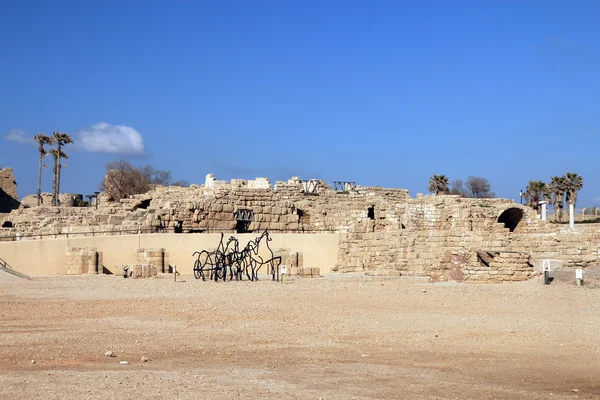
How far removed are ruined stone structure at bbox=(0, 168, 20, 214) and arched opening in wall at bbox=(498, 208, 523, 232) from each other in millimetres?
30731

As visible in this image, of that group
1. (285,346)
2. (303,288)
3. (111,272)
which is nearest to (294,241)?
(111,272)

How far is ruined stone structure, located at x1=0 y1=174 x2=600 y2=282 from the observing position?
21.7 metres

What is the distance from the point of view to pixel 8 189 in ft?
169

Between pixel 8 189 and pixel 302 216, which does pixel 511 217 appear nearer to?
pixel 302 216

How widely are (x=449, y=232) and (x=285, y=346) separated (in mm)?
14014

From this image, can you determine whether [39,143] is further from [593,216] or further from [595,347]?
[595,347]

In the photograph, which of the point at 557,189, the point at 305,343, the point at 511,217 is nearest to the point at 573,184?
the point at 557,189

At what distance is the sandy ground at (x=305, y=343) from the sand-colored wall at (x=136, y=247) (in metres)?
7.35

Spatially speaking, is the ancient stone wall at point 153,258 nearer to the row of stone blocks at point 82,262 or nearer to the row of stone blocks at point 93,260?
the row of stone blocks at point 93,260

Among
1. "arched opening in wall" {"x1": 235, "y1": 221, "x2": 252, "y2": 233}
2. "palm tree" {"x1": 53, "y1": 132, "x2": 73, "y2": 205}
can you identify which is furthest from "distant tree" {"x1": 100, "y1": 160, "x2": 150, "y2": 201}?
"arched opening in wall" {"x1": 235, "y1": 221, "x2": 252, "y2": 233}

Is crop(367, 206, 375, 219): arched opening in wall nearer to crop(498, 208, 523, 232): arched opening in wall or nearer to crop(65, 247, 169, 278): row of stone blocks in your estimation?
crop(498, 208, 523, 232): arched opening in wall

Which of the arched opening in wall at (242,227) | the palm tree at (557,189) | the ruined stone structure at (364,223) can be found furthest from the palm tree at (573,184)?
the arched opening in wall at (242,227)

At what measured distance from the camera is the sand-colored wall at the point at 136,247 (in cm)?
2633

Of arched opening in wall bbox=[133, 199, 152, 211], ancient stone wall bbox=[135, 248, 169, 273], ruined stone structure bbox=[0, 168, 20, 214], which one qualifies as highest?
ruined stone structure bbox=[0, 168, 20, 214]
